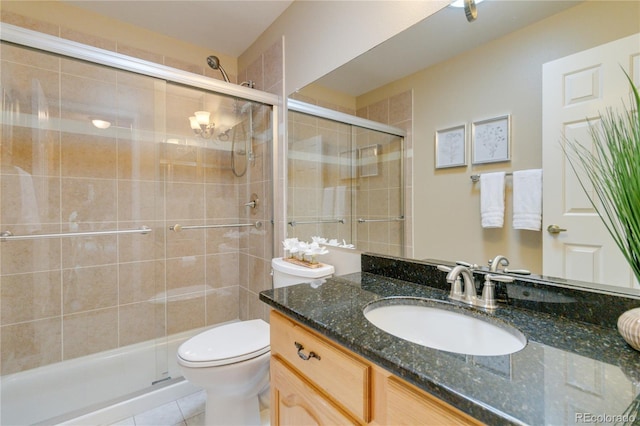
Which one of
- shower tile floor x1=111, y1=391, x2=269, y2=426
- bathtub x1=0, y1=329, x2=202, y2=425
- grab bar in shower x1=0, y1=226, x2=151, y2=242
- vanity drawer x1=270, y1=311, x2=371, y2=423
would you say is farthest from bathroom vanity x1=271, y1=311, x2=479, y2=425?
grab bar in shower x1=0, y1=226, x2=151, y2=242

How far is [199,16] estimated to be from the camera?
1905 mm

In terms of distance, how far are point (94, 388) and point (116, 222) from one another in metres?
1.00

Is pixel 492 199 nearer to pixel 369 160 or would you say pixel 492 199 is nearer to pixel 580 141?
pixel 580 141

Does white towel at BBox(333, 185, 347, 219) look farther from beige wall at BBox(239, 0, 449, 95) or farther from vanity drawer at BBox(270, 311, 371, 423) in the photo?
vanity drawer at BBox(270, 311, 371, 423)

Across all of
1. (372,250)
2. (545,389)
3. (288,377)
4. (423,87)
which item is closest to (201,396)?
(288,377)

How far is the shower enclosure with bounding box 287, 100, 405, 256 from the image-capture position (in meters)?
1.24

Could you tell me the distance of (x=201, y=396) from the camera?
174 cm

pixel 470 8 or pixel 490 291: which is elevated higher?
pixel 470 8

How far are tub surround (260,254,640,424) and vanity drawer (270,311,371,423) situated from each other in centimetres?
5

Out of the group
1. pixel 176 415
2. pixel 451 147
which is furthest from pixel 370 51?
pixel 176 415

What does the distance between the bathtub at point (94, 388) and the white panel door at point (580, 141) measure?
80.8 inches

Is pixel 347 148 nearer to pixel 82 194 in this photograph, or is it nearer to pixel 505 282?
pixel 505 282

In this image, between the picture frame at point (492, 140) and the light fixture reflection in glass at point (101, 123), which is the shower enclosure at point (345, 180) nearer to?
the picture frame at point (492, 140)

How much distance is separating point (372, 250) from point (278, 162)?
0.99 meters
